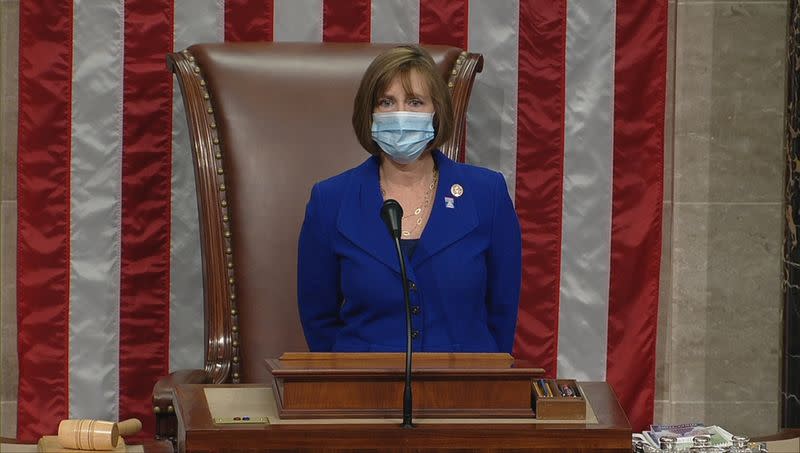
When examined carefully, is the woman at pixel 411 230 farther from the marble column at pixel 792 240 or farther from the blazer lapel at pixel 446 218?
the marble column at pixel 792 240

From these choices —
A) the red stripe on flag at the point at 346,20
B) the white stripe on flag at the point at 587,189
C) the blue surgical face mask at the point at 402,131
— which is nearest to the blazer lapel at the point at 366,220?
the blue surgical face mask at the point at 402,131

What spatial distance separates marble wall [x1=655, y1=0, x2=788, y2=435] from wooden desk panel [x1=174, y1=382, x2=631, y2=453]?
7.03 feet

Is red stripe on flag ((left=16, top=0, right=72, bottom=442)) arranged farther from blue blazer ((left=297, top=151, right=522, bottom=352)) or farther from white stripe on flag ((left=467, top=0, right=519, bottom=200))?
white stripe on flag ((left=467, top=0, right=519, bottom=200))

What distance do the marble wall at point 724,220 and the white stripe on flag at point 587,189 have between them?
272 millimetres

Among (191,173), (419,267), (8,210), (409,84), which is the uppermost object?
(409,84)

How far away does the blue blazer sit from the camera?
3.31 metres

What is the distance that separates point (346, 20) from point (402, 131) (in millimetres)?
1137

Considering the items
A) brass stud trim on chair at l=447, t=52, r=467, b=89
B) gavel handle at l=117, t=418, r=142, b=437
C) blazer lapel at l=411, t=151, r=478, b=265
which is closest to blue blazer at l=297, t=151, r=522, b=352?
blazer lapel at l=411, t=151, r=478, b=265

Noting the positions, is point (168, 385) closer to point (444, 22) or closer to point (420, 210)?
point (420, 210)

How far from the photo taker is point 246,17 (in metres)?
4.29

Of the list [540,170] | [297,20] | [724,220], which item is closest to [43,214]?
[297,20]

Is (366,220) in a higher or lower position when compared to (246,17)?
lower

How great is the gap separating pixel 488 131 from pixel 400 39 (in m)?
0.42

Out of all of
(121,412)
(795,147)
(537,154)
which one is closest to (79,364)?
(121,412)
